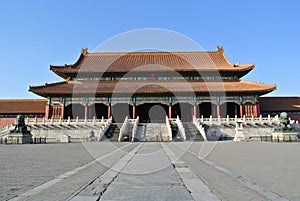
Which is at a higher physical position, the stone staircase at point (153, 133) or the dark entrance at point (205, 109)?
the dark entrance at point (205, 109)

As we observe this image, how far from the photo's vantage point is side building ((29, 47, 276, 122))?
3256cm

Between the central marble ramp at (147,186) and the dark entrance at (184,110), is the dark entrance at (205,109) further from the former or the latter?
the central marble ramp at (147,186)

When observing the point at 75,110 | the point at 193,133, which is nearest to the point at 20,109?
the point at 75,110

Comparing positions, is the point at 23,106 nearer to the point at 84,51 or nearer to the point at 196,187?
the point at 84,51

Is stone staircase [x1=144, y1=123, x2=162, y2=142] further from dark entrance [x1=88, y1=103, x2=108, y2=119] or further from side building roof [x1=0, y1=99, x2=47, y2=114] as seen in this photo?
side building roof [x1=0, y1=99, x2=47, y2=114]

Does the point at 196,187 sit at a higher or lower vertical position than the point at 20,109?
lower

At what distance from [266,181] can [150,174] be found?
259 cm

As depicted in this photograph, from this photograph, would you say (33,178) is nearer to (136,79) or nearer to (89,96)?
(89,96)

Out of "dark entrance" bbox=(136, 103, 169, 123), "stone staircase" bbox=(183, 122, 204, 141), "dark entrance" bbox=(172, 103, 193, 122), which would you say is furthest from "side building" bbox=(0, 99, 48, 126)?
"stone staircase" bbox=(183, 122, 204, 141)

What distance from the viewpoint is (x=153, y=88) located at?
109 ft

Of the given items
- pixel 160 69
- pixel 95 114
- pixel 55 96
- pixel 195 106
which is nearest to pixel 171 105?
pixel 195 106

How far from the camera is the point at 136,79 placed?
36750mm

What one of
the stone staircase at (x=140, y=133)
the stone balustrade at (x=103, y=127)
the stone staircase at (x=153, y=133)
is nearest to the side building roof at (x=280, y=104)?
the stone staircase at (x=153, y=133)

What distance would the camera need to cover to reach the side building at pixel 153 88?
32562mm
